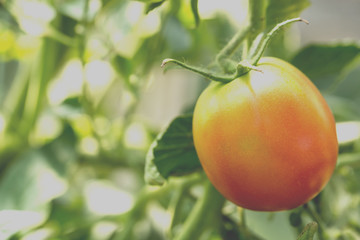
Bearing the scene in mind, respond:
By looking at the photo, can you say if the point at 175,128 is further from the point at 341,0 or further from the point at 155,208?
the point at 341,0

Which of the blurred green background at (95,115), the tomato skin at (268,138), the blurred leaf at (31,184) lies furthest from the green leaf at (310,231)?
the blurred leaf at (31,184)

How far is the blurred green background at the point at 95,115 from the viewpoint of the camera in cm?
45

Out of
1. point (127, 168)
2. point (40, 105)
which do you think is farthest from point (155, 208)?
point (40, 105)

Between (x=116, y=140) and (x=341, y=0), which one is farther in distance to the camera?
(x=341, y=0)

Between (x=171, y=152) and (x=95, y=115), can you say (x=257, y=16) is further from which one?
(x=95, y=115)

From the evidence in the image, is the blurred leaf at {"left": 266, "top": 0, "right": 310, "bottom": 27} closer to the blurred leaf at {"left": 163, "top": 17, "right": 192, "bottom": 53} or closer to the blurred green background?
the blurred green background

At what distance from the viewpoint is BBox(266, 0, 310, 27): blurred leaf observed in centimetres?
30

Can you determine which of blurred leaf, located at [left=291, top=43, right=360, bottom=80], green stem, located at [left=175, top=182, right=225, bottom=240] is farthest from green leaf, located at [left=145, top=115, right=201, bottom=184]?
blurred leaf, located at [left=291, top=43, right=360, bottom=80]

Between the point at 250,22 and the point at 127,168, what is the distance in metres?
0.37

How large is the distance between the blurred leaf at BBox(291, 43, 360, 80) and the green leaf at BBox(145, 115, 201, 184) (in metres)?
0.17

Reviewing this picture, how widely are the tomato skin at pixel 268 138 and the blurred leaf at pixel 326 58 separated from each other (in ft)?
0.54

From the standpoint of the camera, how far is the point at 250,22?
30 centimetres

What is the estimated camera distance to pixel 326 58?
41cm

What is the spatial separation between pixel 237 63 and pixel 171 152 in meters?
0.09
